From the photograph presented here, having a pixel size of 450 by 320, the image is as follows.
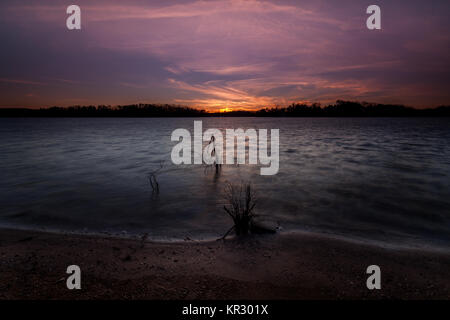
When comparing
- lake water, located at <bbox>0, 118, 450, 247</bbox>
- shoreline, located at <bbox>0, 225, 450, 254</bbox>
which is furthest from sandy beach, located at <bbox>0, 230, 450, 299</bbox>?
lake water, located at <bbox>0, 118, 450, 247</bbox>

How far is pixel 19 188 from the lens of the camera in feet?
40.7

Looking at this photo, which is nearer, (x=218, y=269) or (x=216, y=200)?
(x=218, y=269)

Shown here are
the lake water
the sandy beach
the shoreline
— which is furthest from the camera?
the lake water

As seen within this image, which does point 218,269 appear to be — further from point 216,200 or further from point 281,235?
point 216,200

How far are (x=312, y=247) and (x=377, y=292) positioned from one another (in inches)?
72.1

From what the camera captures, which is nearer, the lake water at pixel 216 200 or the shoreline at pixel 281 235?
the shoreline at pixel 281 235

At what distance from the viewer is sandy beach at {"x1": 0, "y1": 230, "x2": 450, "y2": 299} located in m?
4.09

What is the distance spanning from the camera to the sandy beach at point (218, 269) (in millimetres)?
4086

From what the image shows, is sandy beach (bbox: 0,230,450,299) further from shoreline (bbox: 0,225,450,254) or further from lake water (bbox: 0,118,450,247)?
lake water (bbox: 0,118,450,247)

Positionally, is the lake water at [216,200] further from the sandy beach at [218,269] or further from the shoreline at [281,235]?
the sandy beach at [218,269]

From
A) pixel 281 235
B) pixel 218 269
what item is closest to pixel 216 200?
pixel 281 235

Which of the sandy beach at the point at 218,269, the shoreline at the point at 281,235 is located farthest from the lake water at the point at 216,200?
the sandy beach at the point at 218,269

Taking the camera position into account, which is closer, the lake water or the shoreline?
the shoreline

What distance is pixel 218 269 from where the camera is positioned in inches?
189
